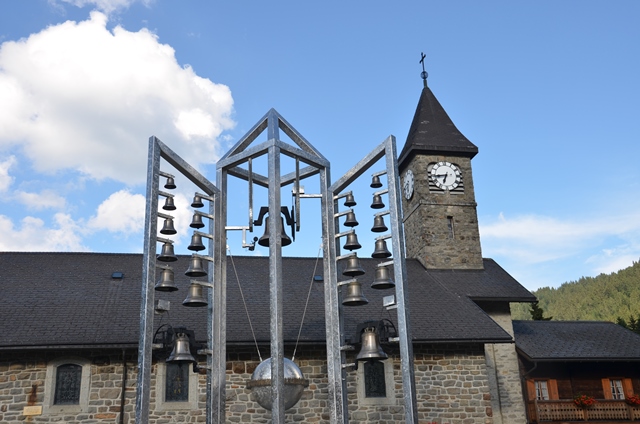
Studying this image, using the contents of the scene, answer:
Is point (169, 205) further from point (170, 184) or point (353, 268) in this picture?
point (353, 268)

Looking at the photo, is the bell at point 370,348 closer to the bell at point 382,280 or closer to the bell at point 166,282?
the bell at point 382,280

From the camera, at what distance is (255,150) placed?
773cm

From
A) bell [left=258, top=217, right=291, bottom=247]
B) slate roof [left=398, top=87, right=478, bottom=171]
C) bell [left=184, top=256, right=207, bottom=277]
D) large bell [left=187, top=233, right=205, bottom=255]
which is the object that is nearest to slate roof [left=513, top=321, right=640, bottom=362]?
slate roof [left=398, top=87, right=478, bottom=171]

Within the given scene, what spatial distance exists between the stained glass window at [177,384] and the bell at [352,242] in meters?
7.57

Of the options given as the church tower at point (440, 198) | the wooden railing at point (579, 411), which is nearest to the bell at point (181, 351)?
the wooden railing at point (579, 411)

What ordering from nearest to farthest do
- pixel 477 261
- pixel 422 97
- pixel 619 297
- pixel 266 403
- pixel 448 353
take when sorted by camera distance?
pixel 266 403 < pixel 448 353 < pixel 477 261 < pixel 422 97 < pixel 619 297

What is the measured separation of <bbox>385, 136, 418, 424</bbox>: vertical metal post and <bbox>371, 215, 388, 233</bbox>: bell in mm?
862

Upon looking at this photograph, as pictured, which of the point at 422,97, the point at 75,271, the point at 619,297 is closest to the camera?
the point at 75,271

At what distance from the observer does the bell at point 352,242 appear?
803 centimetres

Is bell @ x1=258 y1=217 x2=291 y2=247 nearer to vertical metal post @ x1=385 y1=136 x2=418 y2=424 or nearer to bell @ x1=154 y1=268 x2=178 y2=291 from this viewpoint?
bell @ x1=154 y1=268 x2=178 y2=291

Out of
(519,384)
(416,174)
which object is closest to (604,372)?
(519,384)

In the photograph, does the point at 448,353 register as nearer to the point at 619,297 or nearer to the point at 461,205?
the point at 461,205

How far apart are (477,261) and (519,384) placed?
486 cm

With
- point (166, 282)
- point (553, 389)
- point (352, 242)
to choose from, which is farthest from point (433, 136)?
point (166, 282)
